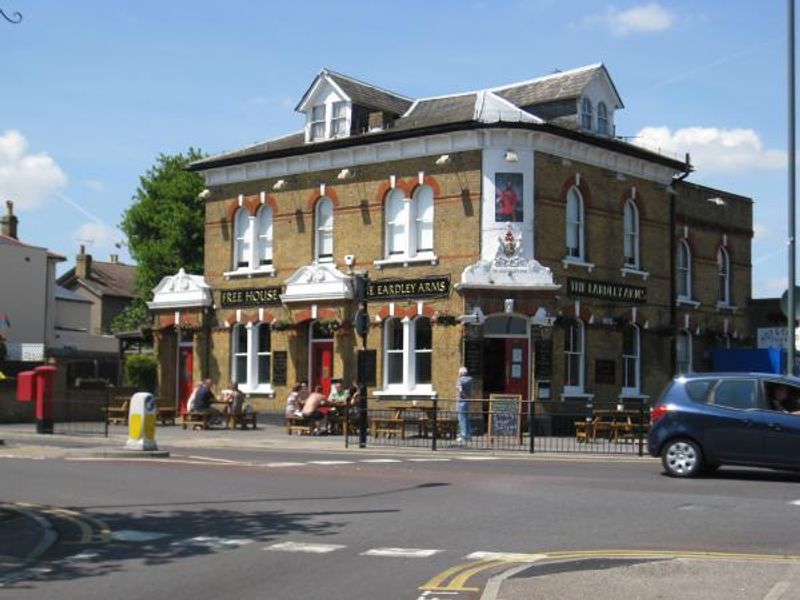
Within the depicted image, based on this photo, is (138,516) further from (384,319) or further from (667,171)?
(667,171)

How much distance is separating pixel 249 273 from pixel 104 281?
37.6 meters

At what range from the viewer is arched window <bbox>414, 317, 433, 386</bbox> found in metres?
31.3

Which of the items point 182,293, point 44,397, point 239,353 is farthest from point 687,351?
point 44,397

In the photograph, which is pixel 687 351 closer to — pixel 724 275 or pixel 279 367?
pixel 724 275

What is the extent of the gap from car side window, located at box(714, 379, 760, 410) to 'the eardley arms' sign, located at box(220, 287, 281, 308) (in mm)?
19006

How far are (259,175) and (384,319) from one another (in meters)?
6.89

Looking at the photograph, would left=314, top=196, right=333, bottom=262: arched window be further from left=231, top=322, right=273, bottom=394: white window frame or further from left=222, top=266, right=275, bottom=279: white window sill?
left=231, top=322, right=273, bottom=394: white window frame

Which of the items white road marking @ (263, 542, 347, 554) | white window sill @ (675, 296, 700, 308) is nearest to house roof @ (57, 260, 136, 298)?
white window sill @ (675, 296, 700, 308)

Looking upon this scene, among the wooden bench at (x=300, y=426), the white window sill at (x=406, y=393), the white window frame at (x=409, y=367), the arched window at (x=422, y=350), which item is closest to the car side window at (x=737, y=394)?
the white window sill at (x=406, y=393)

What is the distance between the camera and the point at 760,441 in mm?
17078

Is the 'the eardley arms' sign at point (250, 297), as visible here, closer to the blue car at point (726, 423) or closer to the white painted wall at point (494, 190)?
the white painted wall at point (494, 190)

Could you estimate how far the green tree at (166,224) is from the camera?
4906 cm

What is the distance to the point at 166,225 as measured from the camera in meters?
49.3

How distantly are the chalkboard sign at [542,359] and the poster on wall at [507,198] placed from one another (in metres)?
3.39
